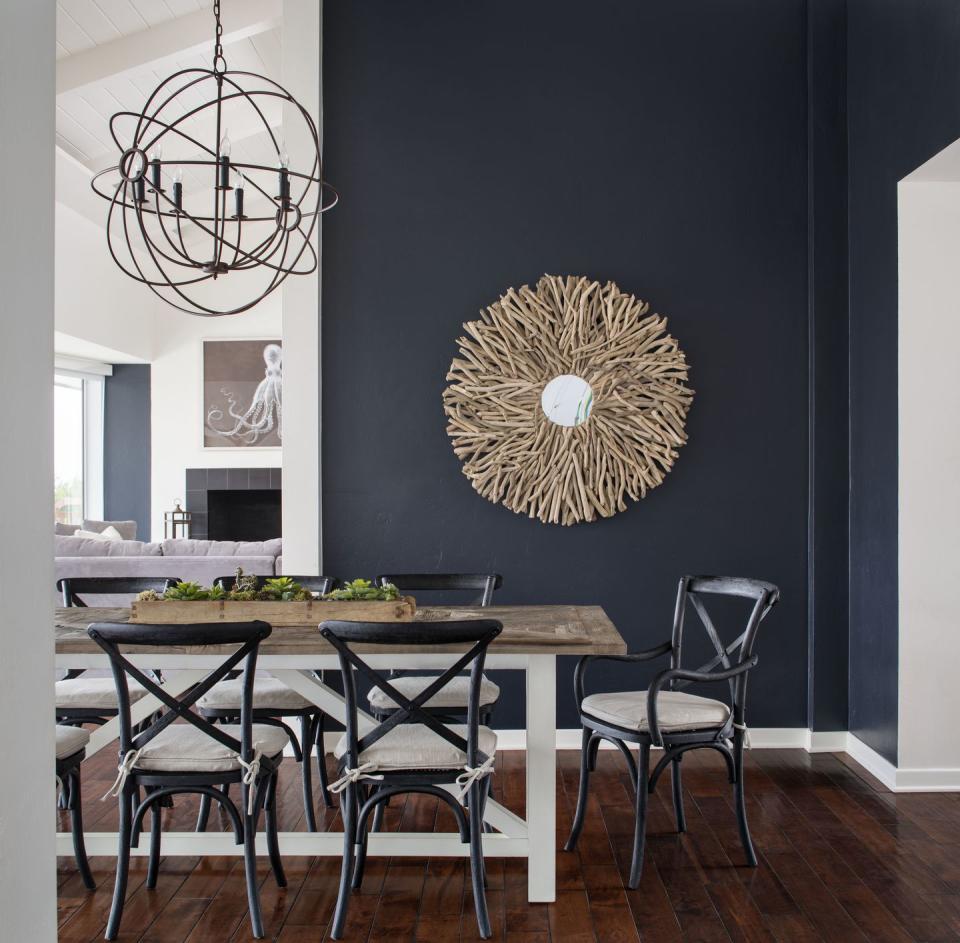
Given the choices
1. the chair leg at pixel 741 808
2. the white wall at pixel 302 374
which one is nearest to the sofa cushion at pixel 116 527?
the white wall at pixel 302 374

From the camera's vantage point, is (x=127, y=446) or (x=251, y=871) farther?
(x=127, y=446)

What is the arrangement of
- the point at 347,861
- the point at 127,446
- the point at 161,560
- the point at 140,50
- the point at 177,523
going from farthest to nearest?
the point at 127,446
the point at 177,523
the point at 140,50
the point at 161,560
the point at 347,861

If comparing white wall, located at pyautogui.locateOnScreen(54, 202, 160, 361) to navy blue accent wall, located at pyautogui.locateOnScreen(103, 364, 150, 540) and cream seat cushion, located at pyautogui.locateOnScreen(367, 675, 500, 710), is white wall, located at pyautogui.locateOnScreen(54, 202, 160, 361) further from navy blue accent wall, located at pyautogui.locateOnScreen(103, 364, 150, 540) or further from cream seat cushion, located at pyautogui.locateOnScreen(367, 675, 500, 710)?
cream seat cushion, located at pyautogui.locateOnScreen(367, 675, 500, 710)

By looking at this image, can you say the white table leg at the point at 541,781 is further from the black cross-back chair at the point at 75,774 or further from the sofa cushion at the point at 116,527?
the sofa cushion at the point at 116,527

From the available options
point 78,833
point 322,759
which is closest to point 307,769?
point 322,759

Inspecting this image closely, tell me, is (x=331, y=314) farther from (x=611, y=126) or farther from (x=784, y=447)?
(x=784, y=447)

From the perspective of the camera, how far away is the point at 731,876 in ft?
9.32

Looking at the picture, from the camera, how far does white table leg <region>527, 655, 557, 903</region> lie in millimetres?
2670

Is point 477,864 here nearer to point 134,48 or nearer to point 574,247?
point 574,247

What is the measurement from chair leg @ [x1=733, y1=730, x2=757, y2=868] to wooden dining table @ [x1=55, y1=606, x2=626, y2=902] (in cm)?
60

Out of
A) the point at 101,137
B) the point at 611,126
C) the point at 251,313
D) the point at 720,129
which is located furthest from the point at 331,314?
the point at 251,313

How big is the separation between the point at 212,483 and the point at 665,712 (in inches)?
320

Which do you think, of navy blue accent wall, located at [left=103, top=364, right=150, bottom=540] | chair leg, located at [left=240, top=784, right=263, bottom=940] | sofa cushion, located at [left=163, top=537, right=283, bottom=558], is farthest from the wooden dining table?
navy blue accent wall, located at [left=103, top=364, right=150, bottom=540]

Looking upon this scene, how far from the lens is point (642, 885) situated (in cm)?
279
